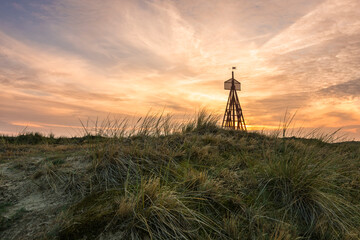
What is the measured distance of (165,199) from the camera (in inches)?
109

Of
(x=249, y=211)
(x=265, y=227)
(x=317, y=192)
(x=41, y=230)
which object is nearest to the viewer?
(x=41, y=230)

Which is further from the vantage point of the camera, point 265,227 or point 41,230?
point 265,227

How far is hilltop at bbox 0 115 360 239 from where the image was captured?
2.64 m

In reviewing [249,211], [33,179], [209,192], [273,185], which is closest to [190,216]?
[209,192]

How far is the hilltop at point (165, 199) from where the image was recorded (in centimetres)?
264

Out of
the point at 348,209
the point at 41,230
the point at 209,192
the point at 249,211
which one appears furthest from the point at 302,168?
the point at 41,230

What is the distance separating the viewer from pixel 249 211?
10.0ft

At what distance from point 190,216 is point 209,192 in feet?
1.70

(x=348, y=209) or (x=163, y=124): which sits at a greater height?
(x=163, y=124)

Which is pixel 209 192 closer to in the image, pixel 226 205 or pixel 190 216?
pixel 226 205

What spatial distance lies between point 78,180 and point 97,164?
346 mm

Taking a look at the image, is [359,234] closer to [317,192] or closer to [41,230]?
[317,192]

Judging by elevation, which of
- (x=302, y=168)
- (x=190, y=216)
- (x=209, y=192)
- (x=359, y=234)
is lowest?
(x=359, y=234)

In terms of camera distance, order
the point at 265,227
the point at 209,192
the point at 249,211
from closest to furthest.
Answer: the point at 265,227, the point at 249,211, the point at 209,192
